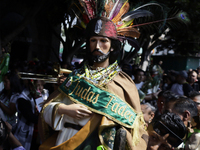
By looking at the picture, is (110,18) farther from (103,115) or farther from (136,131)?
(136,131)

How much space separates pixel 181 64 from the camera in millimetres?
23141

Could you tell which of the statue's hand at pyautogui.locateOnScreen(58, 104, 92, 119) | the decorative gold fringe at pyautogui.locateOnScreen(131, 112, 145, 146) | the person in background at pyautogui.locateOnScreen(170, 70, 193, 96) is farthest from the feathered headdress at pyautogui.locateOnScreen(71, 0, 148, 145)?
the person in background at pyautogui.locateOnScreen(170, 70, 193, 96)

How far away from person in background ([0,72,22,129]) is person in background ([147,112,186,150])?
2488 millimetres

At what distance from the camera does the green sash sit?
2.15 m

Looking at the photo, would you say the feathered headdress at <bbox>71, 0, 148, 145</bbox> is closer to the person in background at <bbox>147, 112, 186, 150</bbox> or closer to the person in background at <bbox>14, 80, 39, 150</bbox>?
the person in background at <bbox>147, 112, 186, 150</bbox>

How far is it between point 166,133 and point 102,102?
0.64 meters

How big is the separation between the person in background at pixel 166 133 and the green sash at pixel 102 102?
298 mm

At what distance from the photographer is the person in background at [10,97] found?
12.1 ft

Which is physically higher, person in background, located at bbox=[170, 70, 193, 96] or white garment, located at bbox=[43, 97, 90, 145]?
white garment, located at bbox=[43, 97, 90, 145]

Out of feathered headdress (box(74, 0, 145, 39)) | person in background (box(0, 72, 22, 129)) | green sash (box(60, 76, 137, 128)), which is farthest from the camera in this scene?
person in background (box(0, 72, 22, 129))

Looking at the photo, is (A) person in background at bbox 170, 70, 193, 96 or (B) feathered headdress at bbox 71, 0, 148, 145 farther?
(A) person in background at bbox 170, 70, 193, 96

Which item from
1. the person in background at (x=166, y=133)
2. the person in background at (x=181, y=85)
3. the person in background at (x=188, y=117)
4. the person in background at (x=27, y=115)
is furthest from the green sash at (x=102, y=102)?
the person in background at (x=181, y=85)

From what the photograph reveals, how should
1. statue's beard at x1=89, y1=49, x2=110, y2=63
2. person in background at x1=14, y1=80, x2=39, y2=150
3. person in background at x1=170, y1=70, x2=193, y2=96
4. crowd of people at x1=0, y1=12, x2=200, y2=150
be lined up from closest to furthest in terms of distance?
crowd of people at x1=0, y1=12, x2=200, y2=150 < statue's beard at x1=89, y1=49, x2=110, y2=63 < person in background at x1=14, y1=80, x2=39, y2=150 < person in background at x1=170, y1=70, x2=193, y2=96

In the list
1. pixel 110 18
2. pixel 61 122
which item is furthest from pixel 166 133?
pixel 110 18
